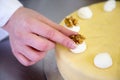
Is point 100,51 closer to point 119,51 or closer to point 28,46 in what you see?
point 119,51

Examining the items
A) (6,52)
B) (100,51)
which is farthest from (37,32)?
(6,52)

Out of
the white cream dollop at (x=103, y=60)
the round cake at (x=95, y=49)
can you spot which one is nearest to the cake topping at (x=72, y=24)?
the round cake at (x=95, y=49)

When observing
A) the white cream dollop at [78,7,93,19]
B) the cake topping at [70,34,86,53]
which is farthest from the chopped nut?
the white cream dollop at [78,7,93,19]

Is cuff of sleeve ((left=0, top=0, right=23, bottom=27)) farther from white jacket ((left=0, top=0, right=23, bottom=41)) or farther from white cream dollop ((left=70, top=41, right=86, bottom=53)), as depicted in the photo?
white cream dollop ((left=70, top=41, right=86, bottom=53))

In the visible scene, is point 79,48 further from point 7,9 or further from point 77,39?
point 7,9

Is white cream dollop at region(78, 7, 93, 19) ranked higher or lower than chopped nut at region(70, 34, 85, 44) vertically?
higher

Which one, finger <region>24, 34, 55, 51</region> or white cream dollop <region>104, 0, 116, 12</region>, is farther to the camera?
white cream dollop <region>104, 0, 116, 12</region>

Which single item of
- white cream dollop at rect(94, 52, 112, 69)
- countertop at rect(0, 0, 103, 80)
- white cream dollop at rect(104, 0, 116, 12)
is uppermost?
white cream dollop at rect(104, 0, 116, 12)
